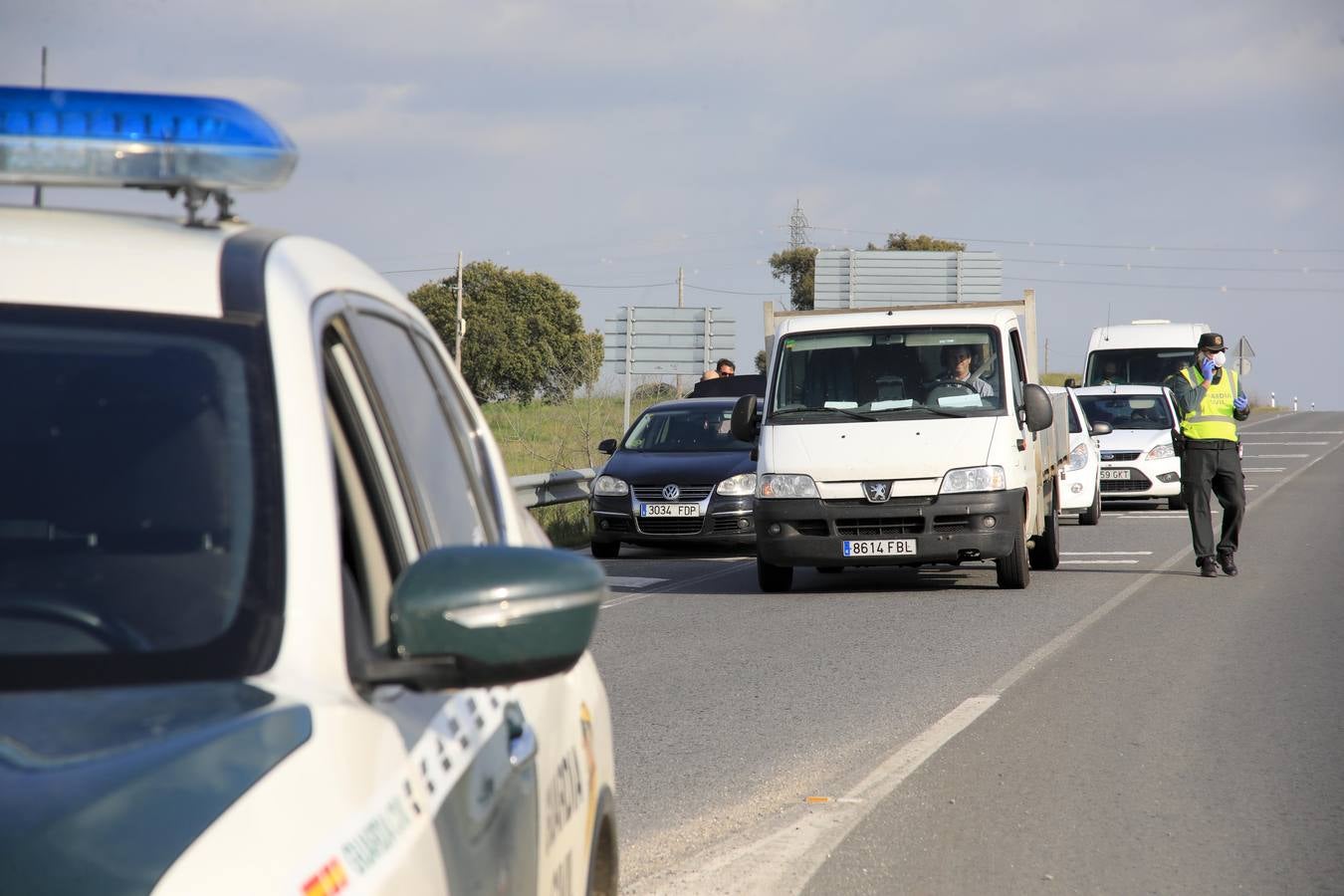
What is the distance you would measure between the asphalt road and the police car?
297 cm

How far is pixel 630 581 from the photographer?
1580cm

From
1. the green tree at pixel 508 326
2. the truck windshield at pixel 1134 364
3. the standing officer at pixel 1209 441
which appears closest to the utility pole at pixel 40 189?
the standing officer at pixel 1209 441

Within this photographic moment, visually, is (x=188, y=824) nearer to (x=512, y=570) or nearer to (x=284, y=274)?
(x=512, y=570)

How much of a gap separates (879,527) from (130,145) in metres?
11.7

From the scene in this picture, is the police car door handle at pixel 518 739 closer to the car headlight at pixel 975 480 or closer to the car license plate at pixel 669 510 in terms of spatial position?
the car headlight at pixel 975 480

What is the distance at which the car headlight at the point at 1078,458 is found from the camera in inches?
878

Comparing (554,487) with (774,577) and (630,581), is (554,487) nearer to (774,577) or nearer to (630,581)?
(630,581)

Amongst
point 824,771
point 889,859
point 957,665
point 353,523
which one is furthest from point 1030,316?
point 353,523

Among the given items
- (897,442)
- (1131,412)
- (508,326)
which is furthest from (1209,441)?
(508,326)

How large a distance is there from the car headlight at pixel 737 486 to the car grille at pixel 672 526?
37 centimetres

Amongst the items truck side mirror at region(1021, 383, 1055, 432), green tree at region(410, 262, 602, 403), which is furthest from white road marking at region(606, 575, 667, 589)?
green tree at region(410, 262, 602, 403)

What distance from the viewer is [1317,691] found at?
928 cm

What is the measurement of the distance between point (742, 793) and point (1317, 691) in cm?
397

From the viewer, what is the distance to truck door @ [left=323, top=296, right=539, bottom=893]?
229 centimetres
